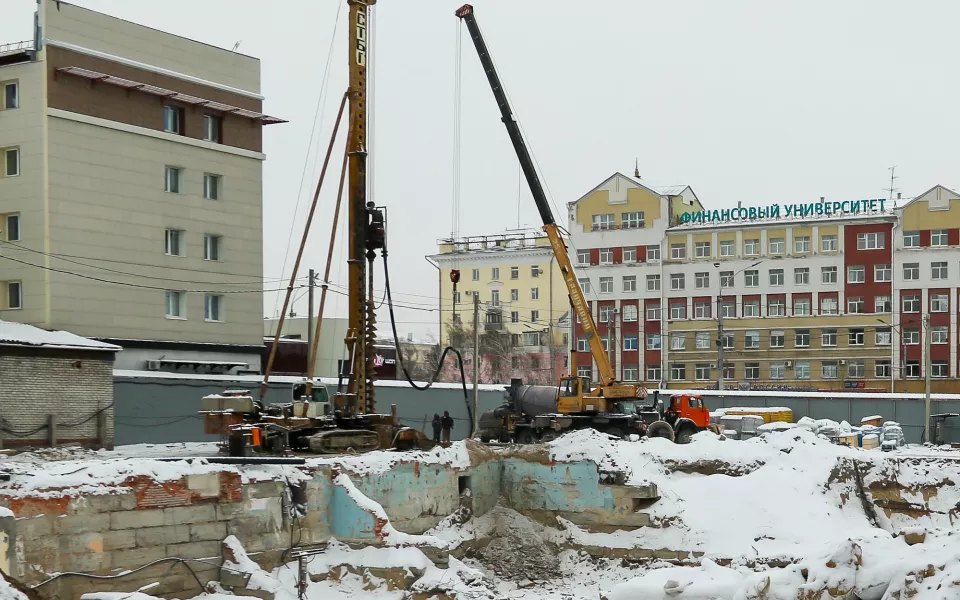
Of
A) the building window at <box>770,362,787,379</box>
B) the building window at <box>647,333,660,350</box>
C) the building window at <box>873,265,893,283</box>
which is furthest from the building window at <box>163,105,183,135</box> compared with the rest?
the building window at <box>873,265,893,283</box>

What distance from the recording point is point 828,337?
63.1 m

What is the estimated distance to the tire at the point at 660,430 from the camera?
30500mm

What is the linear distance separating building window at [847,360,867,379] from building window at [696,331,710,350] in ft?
25.9

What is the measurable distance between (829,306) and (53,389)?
45.4 m

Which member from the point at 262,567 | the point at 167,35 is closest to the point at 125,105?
the point at 167,35

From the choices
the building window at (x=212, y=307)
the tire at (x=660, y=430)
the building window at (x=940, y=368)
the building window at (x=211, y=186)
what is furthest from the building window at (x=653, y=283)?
the tire at (x=660, y=430)

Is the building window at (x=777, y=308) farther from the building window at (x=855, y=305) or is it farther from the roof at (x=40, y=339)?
the roof at (x=40, y=339)

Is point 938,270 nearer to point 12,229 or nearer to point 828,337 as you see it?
point 828,337

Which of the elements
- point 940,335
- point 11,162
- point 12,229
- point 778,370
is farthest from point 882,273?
point 11,162

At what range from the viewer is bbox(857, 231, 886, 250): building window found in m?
61.8

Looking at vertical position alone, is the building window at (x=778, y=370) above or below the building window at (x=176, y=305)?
below

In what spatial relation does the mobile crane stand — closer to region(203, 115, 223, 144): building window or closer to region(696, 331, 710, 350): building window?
region(203, 115, 223, 144): building window

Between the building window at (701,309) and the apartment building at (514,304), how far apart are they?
426 inches

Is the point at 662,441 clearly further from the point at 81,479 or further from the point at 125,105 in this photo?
the point at 125,105
